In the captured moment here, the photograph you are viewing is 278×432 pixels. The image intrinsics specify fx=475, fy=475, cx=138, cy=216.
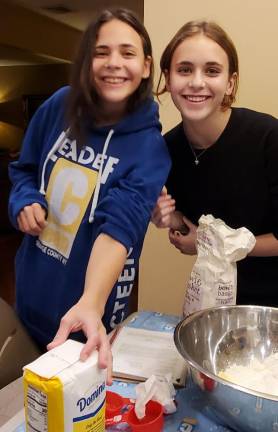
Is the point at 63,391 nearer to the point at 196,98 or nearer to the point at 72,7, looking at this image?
the point at 196,98

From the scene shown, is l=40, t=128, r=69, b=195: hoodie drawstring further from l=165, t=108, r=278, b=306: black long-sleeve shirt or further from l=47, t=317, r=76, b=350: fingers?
l=47, t=317, r=76, b=350: fingers

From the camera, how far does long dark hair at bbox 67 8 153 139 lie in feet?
3.47

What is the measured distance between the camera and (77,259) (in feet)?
3.50

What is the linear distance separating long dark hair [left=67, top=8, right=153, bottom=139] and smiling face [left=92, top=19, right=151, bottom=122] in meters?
0.01

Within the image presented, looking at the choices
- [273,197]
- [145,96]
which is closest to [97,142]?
[145,96]

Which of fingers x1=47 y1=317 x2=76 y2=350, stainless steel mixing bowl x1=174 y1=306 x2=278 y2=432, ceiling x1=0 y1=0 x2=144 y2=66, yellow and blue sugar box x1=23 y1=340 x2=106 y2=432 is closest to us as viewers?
yellow and blue sugar box x1=23 y1=340 x2=106 y2=432

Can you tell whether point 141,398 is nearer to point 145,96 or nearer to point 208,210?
point 208,210

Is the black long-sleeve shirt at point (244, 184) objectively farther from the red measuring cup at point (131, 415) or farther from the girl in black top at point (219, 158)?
the red measuring cup at point (131, 415)

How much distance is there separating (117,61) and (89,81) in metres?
0.10

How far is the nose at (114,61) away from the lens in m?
1.02

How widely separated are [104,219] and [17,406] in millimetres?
382

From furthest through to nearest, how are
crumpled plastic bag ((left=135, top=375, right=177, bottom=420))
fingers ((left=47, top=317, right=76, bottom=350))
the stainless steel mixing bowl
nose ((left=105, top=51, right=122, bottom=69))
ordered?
nose ((left=105, top=51, right=122, bottom=69)) → the stainless steel mixing bowl → crumpled plastic bag ((left=135, top=375, right=177, bottom=420)) → fingers ((left=47, top=317, right=76, bottom=350))

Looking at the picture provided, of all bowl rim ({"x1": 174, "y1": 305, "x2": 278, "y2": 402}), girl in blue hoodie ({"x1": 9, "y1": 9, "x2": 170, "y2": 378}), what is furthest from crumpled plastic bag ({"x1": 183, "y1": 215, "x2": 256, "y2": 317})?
girl in blue hoodie ({"x1": 9, "y1": 9, "x2": 170, "y2": 378})

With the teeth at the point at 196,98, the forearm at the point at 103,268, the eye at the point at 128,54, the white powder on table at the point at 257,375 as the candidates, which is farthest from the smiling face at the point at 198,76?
the white powder on table at the point at 257,375
